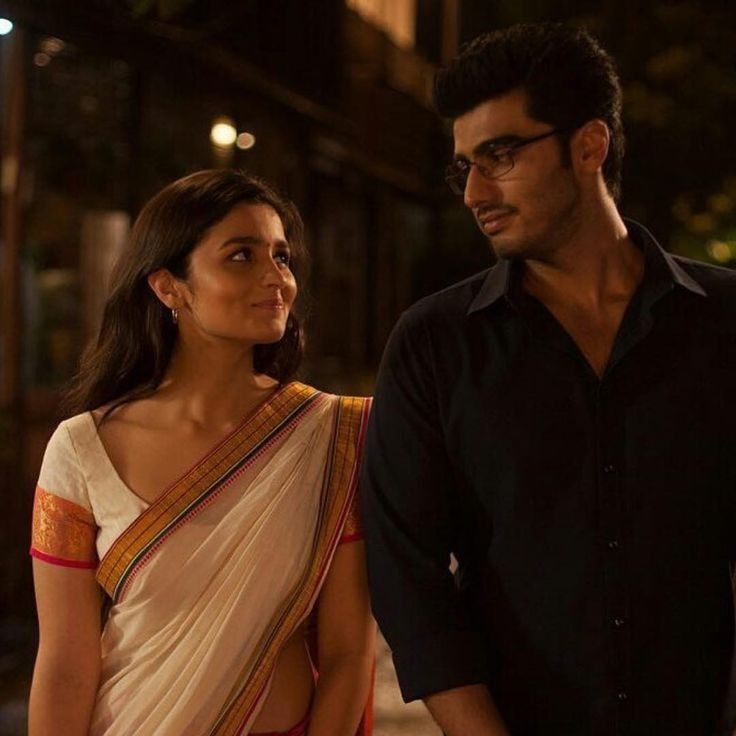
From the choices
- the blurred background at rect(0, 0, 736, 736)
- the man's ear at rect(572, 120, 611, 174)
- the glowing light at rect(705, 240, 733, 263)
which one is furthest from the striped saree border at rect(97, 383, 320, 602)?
the glowing light at rect(705, 240, 733, 263)

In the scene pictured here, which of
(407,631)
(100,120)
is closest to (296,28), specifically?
(100,120)

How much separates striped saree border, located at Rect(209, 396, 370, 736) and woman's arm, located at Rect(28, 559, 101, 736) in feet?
0.88

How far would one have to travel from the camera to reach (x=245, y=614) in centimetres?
249

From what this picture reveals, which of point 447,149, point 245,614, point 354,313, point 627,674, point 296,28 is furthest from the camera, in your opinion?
point 447,149

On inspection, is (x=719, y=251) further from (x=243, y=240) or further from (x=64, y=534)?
(x=64, y=534)

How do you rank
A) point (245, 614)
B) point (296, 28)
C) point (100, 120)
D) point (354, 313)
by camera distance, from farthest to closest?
point (354, 313) < point (296, 28) < point (100, 120) < point (245, 614)

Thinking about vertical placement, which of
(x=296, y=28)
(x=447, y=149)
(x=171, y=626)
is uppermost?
(x=447, y=149)

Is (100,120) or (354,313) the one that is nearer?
(100,120)

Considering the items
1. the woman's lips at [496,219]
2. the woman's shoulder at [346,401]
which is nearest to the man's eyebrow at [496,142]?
the woman's lips at [496,219]

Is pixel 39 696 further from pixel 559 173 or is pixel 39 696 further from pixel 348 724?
pixel 559 173

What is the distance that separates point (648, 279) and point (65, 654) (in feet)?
4.34

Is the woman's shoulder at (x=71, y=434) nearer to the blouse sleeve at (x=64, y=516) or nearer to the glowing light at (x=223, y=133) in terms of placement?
the blouse sleeve at (x=64, y=516)

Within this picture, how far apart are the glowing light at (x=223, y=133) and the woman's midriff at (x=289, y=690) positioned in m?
7.68

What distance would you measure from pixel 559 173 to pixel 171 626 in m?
1.14
